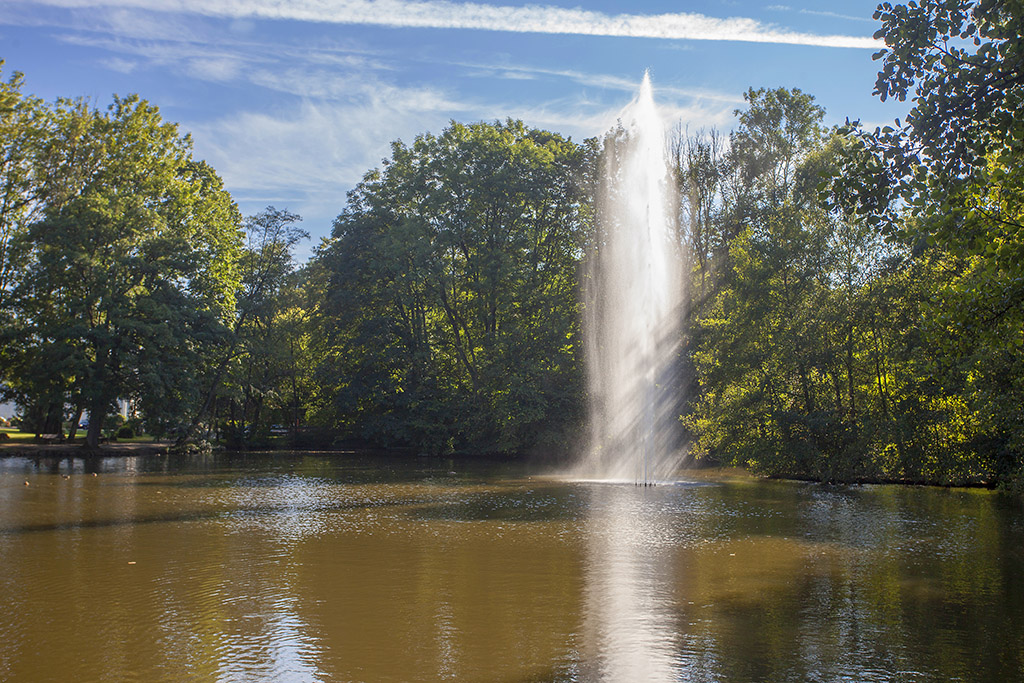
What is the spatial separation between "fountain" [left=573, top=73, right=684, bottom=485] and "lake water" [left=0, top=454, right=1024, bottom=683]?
1200cm

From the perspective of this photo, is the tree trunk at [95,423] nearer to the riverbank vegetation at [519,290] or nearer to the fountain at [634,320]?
the riverbank vegetation at [519,290]

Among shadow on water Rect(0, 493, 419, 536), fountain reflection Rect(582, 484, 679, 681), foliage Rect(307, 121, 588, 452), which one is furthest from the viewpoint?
foliage Rect(307, 121, 588, 452)

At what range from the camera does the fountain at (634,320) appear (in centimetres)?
3531

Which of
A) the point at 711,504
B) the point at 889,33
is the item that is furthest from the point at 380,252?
the point at 889,33

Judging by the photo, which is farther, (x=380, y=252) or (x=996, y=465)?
(x=380, y=252)

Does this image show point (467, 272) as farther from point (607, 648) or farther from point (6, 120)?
point (607, 648)

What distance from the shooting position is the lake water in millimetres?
7605

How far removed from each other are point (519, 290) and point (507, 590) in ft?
130

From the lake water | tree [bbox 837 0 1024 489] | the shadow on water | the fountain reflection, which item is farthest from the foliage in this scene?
tree [bbox 837 0 1024 489]

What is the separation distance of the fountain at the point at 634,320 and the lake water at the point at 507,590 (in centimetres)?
1200

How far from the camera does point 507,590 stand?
10.8 metres

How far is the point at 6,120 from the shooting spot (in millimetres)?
41969

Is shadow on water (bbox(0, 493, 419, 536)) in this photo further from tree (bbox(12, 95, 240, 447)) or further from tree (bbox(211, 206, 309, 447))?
tree (bbox(211, 206, 309, 447))

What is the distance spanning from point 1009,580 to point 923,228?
589 centimetres
